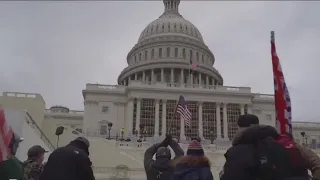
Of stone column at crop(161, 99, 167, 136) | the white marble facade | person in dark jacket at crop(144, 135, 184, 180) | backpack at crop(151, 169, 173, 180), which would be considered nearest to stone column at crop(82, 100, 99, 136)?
the white marble facade

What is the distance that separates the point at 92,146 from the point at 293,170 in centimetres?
3816

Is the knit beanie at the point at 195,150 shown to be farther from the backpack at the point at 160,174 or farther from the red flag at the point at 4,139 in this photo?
the red flag at the point at 4,139

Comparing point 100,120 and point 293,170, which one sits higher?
point 100,120

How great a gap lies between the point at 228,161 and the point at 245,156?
24 cm

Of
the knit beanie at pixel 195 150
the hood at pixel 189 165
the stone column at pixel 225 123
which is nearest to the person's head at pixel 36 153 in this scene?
the hood at pixel 189 165

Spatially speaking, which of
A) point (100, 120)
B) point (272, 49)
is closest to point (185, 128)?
point (100, 120)

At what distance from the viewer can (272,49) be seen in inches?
313

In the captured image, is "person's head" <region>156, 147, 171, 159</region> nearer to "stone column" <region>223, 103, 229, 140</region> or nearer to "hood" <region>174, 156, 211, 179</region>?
"hood" <region>174, 156, 211, 179</region>

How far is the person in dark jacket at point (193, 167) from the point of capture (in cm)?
712

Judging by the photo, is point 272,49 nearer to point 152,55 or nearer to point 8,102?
point 8,102

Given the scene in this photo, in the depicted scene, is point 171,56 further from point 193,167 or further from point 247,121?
point 247,121

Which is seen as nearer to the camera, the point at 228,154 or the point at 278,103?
the point at 228,154

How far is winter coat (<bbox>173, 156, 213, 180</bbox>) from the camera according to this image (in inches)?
280

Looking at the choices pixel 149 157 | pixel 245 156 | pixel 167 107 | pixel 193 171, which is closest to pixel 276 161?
pixel 245 156
